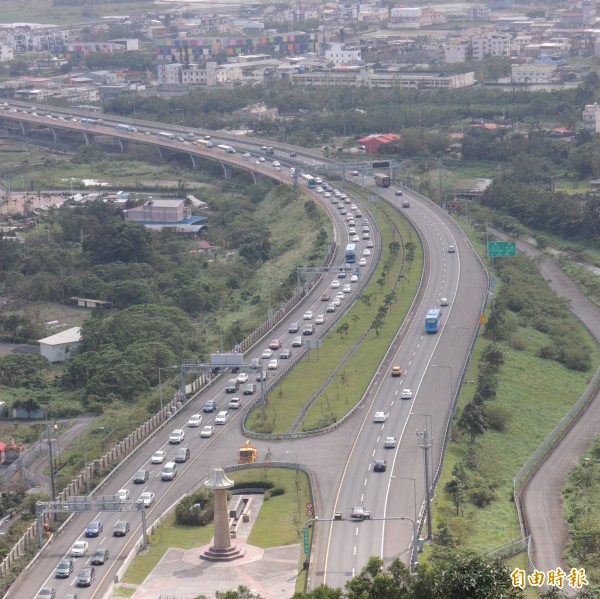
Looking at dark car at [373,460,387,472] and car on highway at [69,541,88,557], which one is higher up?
car on highway at [69,541,88,557]

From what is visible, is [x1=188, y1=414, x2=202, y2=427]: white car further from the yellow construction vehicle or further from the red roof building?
the red roof building

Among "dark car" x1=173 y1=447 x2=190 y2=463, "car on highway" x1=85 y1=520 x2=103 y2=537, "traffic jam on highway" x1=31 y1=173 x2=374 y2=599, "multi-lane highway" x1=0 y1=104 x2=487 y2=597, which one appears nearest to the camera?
"multi-lane highway" x1=0 y1=104 x2=487 y2=597

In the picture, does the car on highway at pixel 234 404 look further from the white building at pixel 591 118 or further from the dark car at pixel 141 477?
the white building at pixel 591 118

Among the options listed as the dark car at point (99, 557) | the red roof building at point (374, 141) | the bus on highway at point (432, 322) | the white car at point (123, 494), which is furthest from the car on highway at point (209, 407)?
the red roof building at point (374, 141)

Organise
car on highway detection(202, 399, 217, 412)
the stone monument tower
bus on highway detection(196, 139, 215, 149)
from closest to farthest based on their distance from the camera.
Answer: the stone monument tower, car on highway detection(202, 399, 217, 412), bus on highway detection(196, 139, 215, 149)

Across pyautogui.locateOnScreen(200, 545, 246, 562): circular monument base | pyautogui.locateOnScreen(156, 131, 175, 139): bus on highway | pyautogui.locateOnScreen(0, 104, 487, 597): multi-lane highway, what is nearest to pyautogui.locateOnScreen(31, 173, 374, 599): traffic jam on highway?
pyautogui.locateOnScreen(0, 104, 487, 597): multi-lane highway

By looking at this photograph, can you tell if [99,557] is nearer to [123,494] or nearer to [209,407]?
[123,494]
